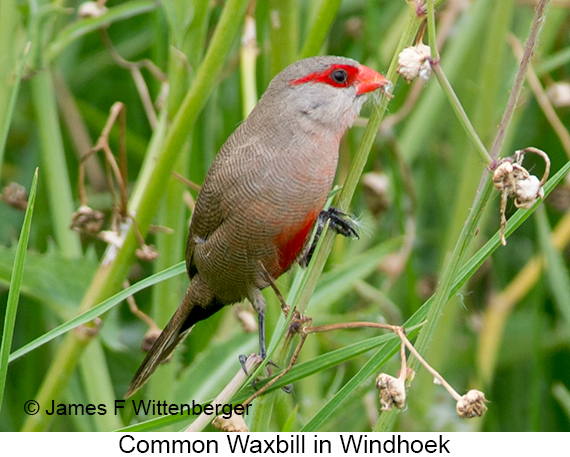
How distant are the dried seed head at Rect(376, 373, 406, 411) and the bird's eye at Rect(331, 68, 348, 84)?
3.42 feet

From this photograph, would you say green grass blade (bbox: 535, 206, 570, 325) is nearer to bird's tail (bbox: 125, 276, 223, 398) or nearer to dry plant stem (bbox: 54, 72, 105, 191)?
bird's tail (bbox: 125, 276, 223, 398)

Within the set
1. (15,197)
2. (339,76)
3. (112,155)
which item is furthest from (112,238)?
(339,76)

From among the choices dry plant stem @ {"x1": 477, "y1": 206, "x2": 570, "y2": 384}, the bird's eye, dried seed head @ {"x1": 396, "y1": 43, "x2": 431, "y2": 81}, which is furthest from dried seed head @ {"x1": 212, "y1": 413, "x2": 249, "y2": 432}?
dry plant stem @ {"x1": 477, "y1": 206, "x2": 570, "y2": 384}

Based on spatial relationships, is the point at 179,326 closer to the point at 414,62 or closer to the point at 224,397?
the point at 224,397

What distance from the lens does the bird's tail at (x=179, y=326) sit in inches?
79.5

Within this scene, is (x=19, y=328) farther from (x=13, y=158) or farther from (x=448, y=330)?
(x=448, y=330)

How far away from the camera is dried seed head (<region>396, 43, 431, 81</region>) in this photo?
123cm

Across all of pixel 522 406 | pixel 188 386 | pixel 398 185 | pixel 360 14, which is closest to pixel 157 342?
pixel 188 386

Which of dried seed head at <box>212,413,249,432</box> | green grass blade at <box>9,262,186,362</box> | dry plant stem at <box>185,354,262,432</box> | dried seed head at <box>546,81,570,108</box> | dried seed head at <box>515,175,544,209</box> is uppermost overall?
dried seed head at <box>546,81,570,108</box>

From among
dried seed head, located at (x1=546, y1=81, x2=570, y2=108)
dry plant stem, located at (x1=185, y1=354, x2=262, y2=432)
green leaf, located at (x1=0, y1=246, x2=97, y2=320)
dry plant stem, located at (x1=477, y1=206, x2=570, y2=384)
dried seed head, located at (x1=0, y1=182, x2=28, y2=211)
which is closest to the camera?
dry plant stem, located at (x1=185, y1=354, x2=262, y2=432)

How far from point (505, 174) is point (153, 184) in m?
0.99

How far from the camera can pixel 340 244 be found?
2.67 metres

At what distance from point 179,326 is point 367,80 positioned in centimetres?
87

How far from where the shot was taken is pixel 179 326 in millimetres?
2133
